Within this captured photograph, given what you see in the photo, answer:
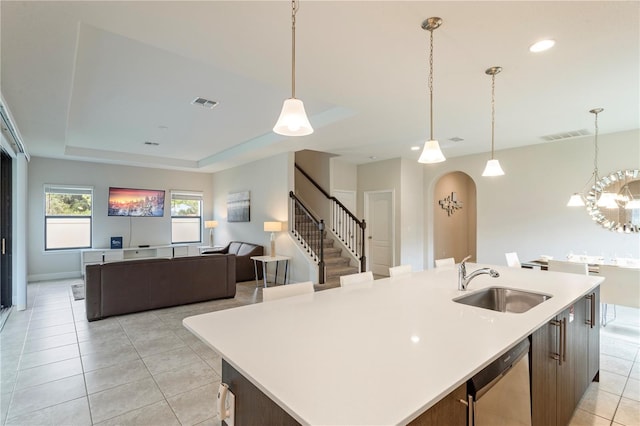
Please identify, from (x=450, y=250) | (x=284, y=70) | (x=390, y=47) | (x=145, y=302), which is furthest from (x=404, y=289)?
(x=450, y=250)

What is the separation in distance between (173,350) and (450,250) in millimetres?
7674

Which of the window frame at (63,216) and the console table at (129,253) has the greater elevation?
the window frame at (63,216)

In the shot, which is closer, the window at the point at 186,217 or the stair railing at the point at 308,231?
the stair railing at the point at 308,231

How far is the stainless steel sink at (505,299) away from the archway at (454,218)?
5.66m

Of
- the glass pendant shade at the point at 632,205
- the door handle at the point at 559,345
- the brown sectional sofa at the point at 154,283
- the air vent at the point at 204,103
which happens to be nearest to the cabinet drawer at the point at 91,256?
the brown sectional sofa at the point at 154,283

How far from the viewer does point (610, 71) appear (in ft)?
10.0

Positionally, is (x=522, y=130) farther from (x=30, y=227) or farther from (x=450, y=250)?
(x=30, y=227)

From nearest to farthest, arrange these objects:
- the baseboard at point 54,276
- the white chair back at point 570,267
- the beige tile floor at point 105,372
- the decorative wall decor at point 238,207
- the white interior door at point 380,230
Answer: the beige tile floor at point 105,372, the white chair back at point 570,267, the baseboard at point 54,276, the white interior door at point 380,230, the decorative wall decor at point 238,207

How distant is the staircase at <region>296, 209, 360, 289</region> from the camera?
6.63m

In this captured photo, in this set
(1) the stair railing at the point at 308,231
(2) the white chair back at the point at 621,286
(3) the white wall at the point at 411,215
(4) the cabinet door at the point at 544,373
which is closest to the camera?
(4) the cabinet door at the point at 544,373

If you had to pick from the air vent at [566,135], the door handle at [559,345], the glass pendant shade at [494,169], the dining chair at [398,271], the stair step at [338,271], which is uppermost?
the air vent at [566,135]

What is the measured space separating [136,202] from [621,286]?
9.80 m

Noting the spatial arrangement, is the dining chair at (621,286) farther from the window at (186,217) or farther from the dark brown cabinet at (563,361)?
the window at (186,217)

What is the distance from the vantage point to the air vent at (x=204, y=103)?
4262mm
